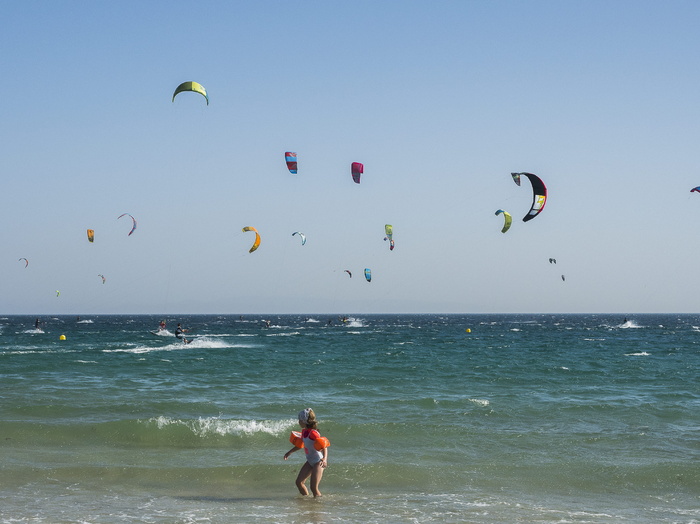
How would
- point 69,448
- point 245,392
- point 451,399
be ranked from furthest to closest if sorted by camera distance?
1. point 245,392
2. point 451,399
3. point 69,448

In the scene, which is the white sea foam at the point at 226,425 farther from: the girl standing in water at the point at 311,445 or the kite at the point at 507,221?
the kite at the point at 507,221

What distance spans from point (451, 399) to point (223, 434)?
23.6 feet

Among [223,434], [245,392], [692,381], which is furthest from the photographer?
[692,381]

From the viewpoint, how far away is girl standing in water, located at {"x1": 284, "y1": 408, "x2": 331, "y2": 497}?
9234mm

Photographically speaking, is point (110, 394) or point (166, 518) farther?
point (110, 394)

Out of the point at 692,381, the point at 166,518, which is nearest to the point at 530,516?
the point at 166,518

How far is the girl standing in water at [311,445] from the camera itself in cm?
923

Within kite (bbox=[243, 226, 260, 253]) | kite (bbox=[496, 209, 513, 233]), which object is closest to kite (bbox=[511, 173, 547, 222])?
kite (bbox=[496, 209, 513, 233])

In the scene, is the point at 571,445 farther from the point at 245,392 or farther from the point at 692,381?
the point at 692,381

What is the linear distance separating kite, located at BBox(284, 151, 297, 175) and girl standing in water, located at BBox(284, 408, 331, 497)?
1706 centimetres

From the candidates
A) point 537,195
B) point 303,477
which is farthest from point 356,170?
point 303,477

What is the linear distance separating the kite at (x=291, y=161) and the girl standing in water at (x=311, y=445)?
17.1m

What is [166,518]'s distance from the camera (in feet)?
27.8

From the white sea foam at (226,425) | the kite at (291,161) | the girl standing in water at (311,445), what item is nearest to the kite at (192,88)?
the kite at (291,161)
